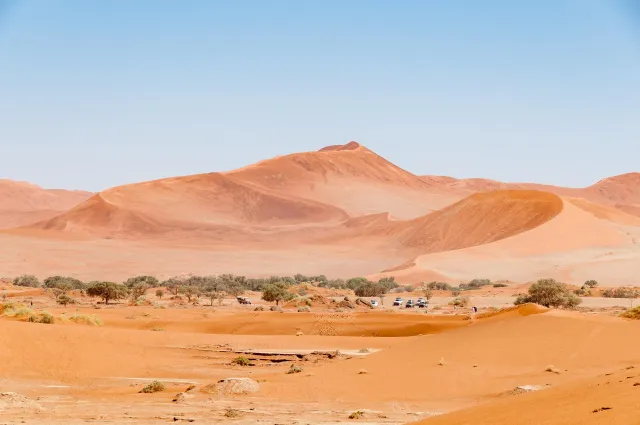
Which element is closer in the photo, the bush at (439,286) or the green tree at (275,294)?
the green tree at (275,294)

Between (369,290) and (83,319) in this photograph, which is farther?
(369,290)

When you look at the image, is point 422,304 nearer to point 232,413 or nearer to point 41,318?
point 41,318

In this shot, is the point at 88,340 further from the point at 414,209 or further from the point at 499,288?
the point at 414,209

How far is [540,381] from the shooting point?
18.9 metres

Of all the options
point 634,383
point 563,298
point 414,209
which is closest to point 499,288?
point 563,298

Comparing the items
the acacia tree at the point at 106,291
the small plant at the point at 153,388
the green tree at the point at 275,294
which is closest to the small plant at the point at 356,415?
the small plant at the point at 153,388

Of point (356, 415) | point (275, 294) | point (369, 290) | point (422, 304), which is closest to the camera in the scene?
point (356, 415)

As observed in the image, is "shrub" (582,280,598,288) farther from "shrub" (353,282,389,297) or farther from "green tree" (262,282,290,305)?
"green tree" (262,282,290,305)

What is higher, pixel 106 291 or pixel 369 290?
pixel 106 291

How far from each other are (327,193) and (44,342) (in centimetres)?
16195

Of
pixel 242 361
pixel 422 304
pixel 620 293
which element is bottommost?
pixel 242 361

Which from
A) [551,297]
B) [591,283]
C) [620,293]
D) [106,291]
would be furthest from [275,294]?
[591,283]

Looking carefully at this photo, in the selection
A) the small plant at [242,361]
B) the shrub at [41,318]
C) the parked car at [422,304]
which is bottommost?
the small plant at [242,361]

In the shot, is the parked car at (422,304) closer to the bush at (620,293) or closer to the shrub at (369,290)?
the shrub at (369,290)
